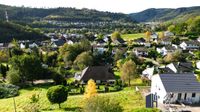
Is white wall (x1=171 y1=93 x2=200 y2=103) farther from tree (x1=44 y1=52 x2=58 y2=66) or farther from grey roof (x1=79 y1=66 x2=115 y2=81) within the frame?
tree (x1=44 y1=52 x2=58 y2=66)

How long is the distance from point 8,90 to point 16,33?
10462 cm

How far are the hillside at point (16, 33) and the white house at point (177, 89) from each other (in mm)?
121447

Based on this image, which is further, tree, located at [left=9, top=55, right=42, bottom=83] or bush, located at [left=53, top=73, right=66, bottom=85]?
tree, located at [left=9, top=55, right=42, bottom=83]

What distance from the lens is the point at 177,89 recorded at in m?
40.6

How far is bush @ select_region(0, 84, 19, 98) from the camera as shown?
57.1 meters

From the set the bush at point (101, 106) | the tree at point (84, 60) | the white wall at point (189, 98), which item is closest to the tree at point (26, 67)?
the tree at point (84, 60)

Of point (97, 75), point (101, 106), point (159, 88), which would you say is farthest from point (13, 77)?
point (101, 106)

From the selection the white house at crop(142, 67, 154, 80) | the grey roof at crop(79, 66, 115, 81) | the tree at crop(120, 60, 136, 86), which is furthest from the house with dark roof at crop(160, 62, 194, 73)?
the tree at crop(120, 60, 136, 86)

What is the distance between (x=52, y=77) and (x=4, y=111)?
22827mm

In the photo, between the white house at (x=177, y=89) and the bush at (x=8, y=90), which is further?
the bush at (x=8, y=90)

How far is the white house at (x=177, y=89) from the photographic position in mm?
40500

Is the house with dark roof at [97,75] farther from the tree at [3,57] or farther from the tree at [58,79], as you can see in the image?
the tree at [3,57]

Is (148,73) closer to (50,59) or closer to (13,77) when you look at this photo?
(13,77)

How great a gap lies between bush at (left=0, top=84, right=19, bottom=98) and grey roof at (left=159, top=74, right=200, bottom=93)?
27650mm
